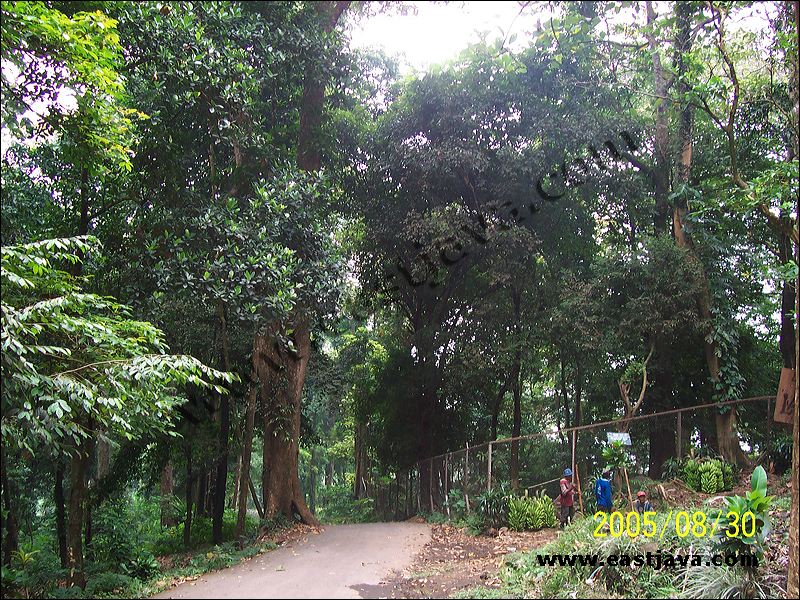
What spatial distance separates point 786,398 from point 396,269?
35.7 ft

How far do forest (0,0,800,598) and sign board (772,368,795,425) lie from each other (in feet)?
0.16

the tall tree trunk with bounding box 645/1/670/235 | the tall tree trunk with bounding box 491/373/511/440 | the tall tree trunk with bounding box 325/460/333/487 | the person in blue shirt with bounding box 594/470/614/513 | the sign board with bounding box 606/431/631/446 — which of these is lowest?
the tall tree trunk with bounding box 325/460/333/487

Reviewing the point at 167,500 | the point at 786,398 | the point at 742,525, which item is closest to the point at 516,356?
the point at 786,398

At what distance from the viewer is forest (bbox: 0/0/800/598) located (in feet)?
22.8

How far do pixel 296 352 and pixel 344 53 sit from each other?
6124 mm

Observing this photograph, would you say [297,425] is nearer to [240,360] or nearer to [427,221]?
[240,360]

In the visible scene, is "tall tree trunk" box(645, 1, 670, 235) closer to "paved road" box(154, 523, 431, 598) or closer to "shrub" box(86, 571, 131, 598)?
"paved road" box(154, 523, 431, 598)

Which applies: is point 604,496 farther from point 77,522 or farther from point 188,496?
point 188,496

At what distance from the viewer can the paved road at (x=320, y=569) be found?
6.34m

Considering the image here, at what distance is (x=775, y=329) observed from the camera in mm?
15750

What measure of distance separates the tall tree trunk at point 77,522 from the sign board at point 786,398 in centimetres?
827

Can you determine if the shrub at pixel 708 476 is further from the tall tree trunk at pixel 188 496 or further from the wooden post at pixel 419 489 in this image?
the tall tree trunk at pixel 188 496

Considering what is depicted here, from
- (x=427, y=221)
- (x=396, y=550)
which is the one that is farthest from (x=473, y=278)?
(x=396, y=550)

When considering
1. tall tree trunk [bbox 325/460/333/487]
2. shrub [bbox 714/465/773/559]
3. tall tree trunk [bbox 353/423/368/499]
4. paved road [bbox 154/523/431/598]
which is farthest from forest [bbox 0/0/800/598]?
tall tree trunk [bbox 325/460/333/487]
